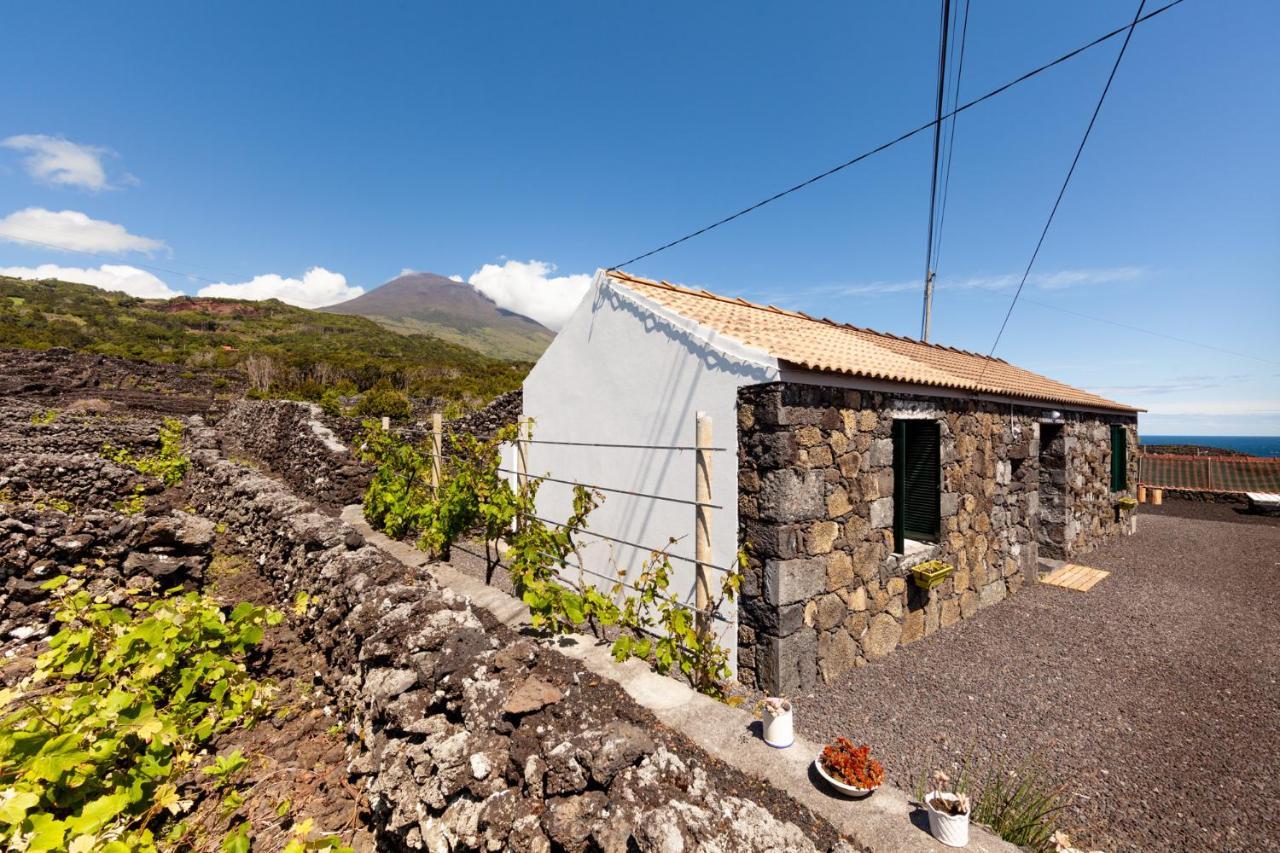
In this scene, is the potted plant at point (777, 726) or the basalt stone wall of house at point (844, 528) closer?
the potted plant at point (777, 726)

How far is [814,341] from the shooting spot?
21.1 ft

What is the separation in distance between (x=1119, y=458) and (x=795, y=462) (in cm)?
1221

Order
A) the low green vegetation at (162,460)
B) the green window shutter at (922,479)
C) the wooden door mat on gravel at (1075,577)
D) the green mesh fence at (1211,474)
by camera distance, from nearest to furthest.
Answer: the green window shutter at (922,479)
the wooden door mat on gravel at (1075,577)
the low green vegetation at (162,460)
the green mesh fence at (1211,474)

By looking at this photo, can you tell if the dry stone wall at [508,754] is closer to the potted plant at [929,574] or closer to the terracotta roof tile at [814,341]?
the terracotta roof tile at [814,341]

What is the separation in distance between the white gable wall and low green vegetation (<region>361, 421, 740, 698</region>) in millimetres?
373

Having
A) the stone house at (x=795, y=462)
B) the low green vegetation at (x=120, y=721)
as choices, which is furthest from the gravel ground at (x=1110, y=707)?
the low green vegetation at (x=120, y=721)

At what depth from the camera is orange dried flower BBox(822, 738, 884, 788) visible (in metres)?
2.26

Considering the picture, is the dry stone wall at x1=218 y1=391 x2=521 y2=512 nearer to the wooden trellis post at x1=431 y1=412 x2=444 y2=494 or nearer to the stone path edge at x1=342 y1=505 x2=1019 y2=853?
the wooden trellis post at x1=431 y1=412 x2=444 y2=494

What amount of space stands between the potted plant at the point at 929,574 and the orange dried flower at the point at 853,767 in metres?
4.06

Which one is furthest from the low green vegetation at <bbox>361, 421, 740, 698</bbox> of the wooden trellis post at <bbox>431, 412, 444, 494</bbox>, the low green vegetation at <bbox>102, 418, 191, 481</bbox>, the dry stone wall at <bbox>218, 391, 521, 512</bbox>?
the low green vegetation at <bbox>102, 418, 191, 481</bbox>

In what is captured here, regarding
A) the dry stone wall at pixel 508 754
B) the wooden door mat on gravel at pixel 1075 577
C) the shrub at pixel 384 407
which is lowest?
the wooden door mat on gravel at pixel 1075 577

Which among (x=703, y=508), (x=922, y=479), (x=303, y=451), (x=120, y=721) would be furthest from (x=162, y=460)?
(x=922, y=479)

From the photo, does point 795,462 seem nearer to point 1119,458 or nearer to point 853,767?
point 853,767

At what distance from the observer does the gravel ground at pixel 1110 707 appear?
350 cm
